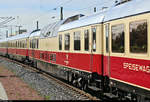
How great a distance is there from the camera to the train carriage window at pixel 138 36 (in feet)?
19.6

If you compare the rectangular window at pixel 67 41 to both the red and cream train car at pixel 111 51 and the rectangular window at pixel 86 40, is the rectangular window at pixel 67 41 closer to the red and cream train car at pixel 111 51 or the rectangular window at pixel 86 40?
the red and cream train car at pixel 111 51

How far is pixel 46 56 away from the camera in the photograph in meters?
16.1

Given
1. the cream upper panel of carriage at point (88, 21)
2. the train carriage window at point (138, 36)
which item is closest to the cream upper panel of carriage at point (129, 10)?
the train carriage window at point (138, 36)

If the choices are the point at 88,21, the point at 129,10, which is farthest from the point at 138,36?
the point at 88,21

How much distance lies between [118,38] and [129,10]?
37.5 inches

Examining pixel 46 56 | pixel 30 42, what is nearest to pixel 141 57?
pixel 46 56

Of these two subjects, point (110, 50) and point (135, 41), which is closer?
point (135, 41)

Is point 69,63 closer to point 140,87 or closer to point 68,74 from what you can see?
point 68,74

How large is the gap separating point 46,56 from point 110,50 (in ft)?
29.6

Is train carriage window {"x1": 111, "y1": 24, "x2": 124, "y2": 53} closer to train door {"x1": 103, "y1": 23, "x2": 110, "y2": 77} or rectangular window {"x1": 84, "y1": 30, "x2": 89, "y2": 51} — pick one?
train door {"x1": 103, "y1": 23, "x2": 110, "y2": 77}

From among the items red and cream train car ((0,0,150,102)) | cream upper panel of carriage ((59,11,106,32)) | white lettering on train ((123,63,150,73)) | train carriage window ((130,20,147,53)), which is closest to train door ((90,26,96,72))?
red and cream train car ((0,0,150,102))

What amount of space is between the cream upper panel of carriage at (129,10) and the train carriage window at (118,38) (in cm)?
34

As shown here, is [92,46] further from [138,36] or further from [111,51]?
[138,36]

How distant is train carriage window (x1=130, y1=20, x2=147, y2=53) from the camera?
19.6 ft
